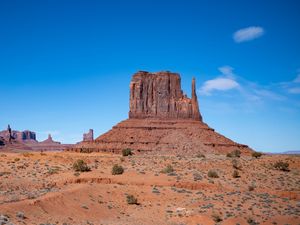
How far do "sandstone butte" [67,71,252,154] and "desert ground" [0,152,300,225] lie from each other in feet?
122

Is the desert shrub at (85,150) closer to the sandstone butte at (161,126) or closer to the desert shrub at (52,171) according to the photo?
the sandstone butte at (161,126)

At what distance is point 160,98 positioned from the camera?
109 metres

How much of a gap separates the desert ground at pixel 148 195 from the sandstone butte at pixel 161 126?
3712 centimetres

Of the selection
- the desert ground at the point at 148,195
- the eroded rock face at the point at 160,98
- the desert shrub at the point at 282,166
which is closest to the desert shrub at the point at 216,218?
the desert ground at the point at 148,195

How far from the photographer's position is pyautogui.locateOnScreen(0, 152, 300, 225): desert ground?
81.1 feet

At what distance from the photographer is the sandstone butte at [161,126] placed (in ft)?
284

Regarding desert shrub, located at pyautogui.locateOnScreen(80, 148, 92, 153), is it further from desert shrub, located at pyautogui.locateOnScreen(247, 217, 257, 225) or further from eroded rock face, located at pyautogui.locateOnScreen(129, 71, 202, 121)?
desert shrub, located at pyautogui.locateOnScreen(247, 217, 257, 225)

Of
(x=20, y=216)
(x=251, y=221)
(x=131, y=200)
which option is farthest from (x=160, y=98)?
(x=20, y=216)

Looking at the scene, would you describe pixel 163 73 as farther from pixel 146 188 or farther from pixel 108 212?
pixel 108 212

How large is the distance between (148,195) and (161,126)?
62.5 m

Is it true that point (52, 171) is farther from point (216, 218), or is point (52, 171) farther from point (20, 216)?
point (20, 216)

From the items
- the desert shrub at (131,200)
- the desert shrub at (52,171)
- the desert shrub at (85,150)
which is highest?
the desert shrub at (85,150)

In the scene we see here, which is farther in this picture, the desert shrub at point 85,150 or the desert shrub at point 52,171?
the desert shrub at point 85,150

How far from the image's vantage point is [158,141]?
293 ft
